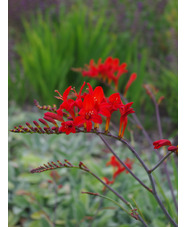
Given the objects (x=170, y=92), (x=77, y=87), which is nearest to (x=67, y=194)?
(x=77, y=87)

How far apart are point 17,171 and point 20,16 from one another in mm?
2814

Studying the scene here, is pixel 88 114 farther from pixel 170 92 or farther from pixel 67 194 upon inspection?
pixel 170 92

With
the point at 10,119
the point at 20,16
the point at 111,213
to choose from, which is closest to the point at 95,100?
the point at 111,213

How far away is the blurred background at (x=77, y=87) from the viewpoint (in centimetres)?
144

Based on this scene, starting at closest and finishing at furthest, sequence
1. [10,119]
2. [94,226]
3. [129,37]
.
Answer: [94,226] → [10,119] → [129,37]

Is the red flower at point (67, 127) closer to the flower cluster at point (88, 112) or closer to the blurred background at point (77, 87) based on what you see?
the flower cluster at point (88, 112)

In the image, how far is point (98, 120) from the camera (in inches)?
24.3

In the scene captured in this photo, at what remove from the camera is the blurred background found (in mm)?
1436

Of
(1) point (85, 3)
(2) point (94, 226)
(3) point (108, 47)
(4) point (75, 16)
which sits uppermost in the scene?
(1) point (85, 3)

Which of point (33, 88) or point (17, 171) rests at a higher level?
point (33, 88)

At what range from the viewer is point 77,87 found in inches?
107

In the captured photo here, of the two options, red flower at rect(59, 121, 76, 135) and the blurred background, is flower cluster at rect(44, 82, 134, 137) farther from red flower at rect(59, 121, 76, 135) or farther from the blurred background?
the blurred background

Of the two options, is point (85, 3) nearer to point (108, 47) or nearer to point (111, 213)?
point (108, 47)

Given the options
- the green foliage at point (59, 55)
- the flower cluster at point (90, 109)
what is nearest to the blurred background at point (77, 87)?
the green foliage at point (59, 55)
